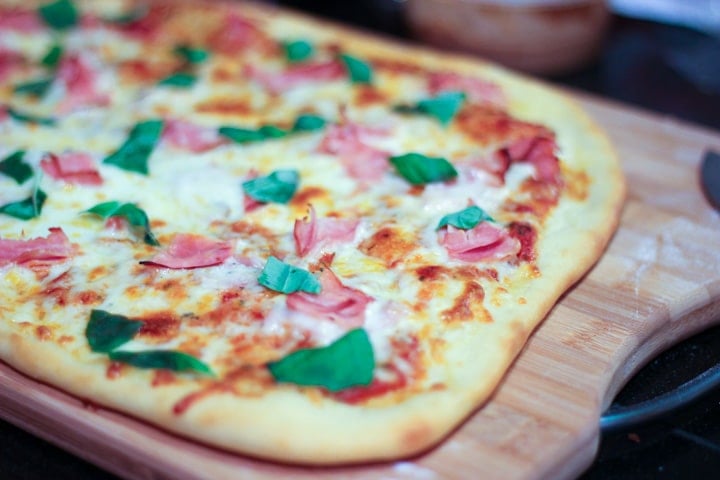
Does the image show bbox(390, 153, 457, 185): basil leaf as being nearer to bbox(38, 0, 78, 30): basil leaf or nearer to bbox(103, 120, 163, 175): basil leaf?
bbox(103, 120, 163, 175): basil leaf

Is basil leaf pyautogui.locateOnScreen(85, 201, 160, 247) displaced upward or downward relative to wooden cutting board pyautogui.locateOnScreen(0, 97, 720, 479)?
upward

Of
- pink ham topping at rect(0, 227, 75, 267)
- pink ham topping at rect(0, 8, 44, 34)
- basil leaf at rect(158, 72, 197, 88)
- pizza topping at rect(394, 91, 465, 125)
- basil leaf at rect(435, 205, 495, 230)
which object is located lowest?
pink ham topping at rect(0, 8, 44, 34)

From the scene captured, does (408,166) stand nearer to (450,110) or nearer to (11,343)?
(450,110)

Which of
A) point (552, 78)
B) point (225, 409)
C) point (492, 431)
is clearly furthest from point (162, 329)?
point (552, 78)

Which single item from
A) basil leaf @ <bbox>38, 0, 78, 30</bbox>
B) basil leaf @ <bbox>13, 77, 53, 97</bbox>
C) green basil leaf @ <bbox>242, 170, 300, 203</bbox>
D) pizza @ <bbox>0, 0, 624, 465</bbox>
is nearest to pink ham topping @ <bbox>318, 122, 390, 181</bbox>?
pizza @ <bbox>0, 0, 624, 465</bbox>

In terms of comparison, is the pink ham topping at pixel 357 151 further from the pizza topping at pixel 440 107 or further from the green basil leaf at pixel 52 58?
the green basil leaf at pixel 52 58

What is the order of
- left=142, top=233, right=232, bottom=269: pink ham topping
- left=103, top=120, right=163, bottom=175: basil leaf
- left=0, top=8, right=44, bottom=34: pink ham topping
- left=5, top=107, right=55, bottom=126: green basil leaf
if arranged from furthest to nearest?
left=0, top=8, right=44, bottom=34: pink ham topping
left=5, top=107, right=55, bottom=126: green basil leaf
left=103, top=120, right=163, bottom=175: basil leaf
left=142, top=233, right=232, bottom=269: pink ham topping

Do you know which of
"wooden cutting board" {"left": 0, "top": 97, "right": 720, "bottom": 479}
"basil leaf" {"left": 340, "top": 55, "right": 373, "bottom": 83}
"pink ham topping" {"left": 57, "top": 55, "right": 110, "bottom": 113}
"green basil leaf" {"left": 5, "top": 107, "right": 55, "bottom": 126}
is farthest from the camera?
"basil leaf" {"left": 340, "top": 55, "right": 373, "bottom": 83}

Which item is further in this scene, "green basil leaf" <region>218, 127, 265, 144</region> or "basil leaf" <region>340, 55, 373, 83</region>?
"basil leaf" <region>340, 55, 373, 83</region>
